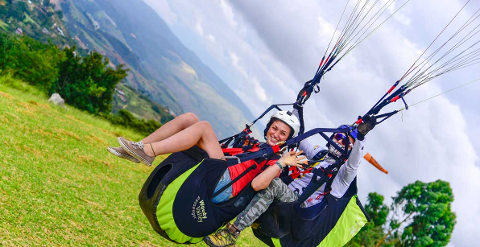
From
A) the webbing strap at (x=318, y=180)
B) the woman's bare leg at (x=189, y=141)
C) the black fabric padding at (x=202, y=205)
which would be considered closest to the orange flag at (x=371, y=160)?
the webbing strap at (x=318, y=180)

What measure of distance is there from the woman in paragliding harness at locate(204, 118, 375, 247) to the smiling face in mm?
512

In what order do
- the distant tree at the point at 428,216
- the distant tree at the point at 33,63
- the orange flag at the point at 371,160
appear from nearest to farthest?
1. the orange flag at the point at 371,160
2. the distant tree at the point at 428,216
3. the distant tree at the point at 33,63

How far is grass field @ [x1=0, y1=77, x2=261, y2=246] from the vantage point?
4984 mm

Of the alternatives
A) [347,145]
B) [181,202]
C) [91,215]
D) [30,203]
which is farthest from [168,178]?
[91,215]

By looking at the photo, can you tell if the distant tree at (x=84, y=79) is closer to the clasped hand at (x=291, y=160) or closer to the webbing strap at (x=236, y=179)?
the webbing strap at (x=236, y=179)

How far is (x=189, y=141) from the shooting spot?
3.52 meters

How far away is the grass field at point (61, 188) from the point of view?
16.4 ft

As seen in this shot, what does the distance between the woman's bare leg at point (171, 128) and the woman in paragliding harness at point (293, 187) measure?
3.13 feet

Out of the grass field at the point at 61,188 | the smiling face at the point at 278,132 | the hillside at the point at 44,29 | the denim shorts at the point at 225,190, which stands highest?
the smiling face at the point at 278,132

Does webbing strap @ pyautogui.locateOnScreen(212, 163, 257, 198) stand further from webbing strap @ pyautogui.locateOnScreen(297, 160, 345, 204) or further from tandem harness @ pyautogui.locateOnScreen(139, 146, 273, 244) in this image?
webbing strap @ pyautogui.locateOnScreen(297, 160, 345, 204)

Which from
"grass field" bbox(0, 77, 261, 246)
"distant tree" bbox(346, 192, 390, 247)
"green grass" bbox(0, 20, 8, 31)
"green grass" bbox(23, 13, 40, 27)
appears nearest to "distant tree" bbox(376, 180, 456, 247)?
"distant tree" bbox(346, 192, 390, 247)

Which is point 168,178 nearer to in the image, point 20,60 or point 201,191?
point 201,191

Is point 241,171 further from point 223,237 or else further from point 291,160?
point 223,237

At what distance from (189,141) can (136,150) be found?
54 centimetres
